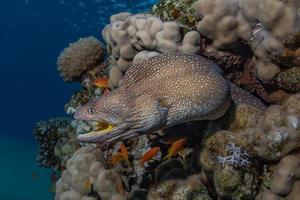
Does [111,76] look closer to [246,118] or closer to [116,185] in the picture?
[116,185]

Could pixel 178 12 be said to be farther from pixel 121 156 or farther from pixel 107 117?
pixel 107 117

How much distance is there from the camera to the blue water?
28.5 metres

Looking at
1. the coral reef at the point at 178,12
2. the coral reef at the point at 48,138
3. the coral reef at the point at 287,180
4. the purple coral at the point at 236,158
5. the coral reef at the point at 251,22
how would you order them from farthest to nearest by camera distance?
the coral reef at the point at 48,138 < the coral reef at the point at 178,12 < the coral reef at the point at 251,22 < the purple coral at the point at 236,158 < the coral reef at the point at 287,180

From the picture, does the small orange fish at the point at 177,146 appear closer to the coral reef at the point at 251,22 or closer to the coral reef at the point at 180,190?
the coral reef at the point at 180,190

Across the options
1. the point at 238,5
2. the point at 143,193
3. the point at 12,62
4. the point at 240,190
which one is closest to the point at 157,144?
the point at 143,193

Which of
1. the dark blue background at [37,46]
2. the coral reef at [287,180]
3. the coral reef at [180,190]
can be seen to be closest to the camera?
the coral reef at [287,180]

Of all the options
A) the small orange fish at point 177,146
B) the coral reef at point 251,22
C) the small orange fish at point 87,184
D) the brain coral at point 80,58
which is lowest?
the small orange fish at point 87,184

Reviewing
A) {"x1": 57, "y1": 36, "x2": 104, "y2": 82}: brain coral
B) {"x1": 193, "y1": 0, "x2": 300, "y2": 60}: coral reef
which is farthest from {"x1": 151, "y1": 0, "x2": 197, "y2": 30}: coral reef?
{"x1": 57, "y1": 36, "x2": 104, "y2": 82}: brain coral

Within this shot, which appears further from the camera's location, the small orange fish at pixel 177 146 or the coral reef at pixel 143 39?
the coral reef at pixel 143 39

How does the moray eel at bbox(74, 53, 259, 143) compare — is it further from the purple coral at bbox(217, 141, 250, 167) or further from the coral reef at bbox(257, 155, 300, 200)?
the coral reef at bbox(257, 155, 300, 200)

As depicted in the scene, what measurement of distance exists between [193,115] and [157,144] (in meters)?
1.61

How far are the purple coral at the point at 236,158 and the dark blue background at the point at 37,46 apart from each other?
17354mm

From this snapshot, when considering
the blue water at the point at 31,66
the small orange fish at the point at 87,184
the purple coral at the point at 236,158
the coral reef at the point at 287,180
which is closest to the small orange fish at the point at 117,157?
the small orange fish at the point at 87,184

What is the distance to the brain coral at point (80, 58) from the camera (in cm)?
885
